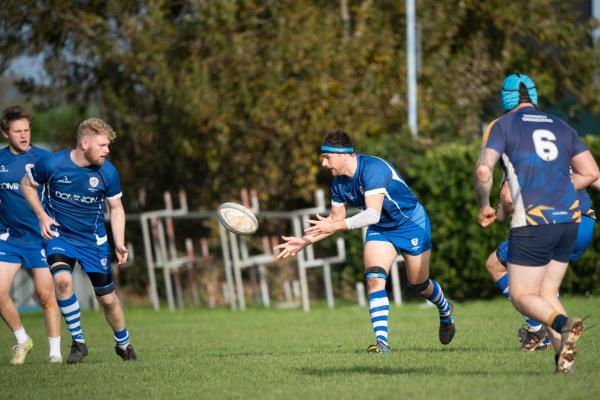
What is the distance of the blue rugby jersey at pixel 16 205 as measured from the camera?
35.5 ft

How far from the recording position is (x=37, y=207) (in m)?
9.89

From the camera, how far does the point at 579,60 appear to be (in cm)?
2309

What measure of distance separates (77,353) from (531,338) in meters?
4.40

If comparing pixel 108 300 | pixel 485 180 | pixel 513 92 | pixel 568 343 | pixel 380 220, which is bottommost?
pixel 108 300

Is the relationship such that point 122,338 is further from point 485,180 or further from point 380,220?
point 485,180

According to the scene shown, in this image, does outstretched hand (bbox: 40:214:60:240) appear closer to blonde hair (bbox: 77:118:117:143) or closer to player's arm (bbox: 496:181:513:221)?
blonde hair (bbox: 77:118:117:143)

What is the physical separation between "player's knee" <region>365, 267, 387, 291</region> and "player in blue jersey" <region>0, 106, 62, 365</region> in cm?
324

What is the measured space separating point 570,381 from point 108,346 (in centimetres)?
709

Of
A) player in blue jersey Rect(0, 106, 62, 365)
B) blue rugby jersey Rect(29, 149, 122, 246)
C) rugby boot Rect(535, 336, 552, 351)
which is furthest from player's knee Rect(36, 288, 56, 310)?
rugby boot Rect(535, 336, 552, 351)

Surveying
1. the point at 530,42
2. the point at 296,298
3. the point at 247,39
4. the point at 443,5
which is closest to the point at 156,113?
the point at 247,39

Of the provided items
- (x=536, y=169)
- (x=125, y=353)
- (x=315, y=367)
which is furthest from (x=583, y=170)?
→ (x=125, y=353)

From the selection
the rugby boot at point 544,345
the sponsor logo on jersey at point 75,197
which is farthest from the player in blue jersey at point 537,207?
the sponsor logo on jersey at point 75,197

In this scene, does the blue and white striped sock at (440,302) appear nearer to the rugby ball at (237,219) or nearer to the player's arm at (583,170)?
the rugby ball at (237,219)

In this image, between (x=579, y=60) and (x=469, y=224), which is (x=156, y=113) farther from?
(x=579, y=60)
